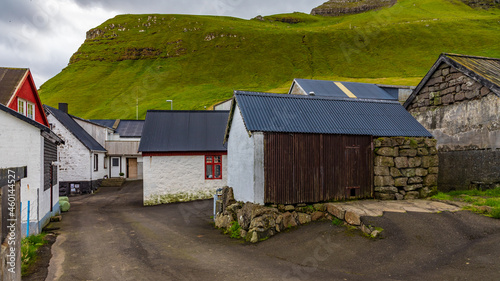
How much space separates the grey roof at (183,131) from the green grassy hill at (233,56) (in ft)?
120

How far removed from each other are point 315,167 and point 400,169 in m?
3.59

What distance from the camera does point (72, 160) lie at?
3030 centimetres

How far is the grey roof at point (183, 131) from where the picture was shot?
23234 millimetres

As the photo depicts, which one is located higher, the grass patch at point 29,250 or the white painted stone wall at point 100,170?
the white painted stone wall at point 100,170

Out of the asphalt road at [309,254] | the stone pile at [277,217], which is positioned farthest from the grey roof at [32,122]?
the stone pile at [277,217]

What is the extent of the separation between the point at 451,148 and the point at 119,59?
127 meters

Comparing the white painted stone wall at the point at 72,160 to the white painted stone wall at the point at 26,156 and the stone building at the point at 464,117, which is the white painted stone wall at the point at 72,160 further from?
the stone building at the point at 464,117

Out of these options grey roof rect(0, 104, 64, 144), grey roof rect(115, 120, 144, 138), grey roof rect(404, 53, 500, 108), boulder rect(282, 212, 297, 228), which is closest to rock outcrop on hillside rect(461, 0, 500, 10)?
grey roof rect(115, 120, 144, 138)

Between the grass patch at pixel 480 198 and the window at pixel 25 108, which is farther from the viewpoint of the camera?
the window at pixel 25 108

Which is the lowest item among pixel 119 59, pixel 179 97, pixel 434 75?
pixel 434 75

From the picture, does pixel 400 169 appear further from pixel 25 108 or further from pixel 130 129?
pixel 130 129

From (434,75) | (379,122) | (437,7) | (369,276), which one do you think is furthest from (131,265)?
(437,7)

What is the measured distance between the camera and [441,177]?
616 inches

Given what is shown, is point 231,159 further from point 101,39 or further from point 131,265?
point 101,39
